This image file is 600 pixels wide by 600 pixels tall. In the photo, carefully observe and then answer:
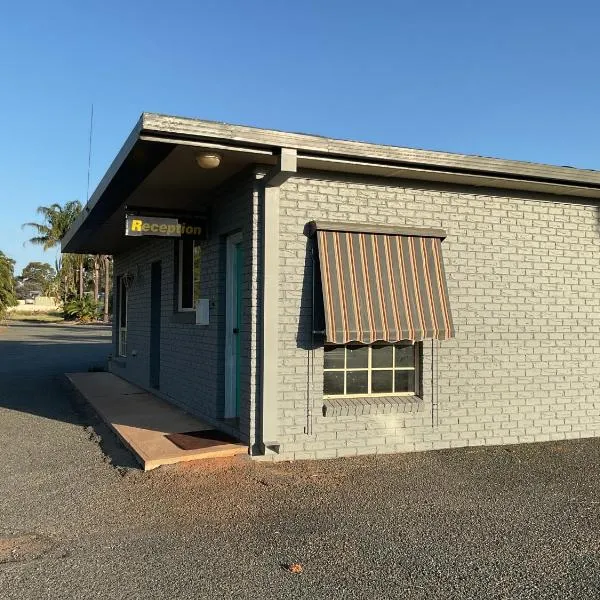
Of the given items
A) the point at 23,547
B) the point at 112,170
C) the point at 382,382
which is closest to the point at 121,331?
the point at 112,170

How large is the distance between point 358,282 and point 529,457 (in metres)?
2.86

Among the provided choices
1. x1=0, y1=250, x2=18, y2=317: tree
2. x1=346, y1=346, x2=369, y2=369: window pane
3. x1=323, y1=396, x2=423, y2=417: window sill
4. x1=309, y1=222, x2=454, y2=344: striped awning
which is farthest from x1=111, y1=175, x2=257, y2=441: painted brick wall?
x1=0, y1=250, x2=18, y2=317: tree

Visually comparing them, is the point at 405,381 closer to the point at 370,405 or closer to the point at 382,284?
the point at 370,405

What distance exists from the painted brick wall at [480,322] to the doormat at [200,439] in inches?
30.7

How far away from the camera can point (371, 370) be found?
7.45m

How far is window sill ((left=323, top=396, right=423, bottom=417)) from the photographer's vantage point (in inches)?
277

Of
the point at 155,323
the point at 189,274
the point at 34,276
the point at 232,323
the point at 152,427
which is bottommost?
the point at 152,427

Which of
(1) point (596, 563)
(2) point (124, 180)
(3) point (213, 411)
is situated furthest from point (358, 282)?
(1) point (596, 563)

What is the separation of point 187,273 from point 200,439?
3096mm

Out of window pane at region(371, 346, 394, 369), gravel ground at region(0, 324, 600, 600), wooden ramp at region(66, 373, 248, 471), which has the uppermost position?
window pane at region(371, 346, 394, 369)

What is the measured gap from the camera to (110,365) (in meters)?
15.5

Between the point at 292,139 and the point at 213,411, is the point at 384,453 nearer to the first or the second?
the point at 213,411

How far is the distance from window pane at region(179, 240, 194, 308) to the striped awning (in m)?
2.98

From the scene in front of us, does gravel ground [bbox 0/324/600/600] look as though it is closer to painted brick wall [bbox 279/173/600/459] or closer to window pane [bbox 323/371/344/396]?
painted brick wall [bbox 279/173/600/459]
